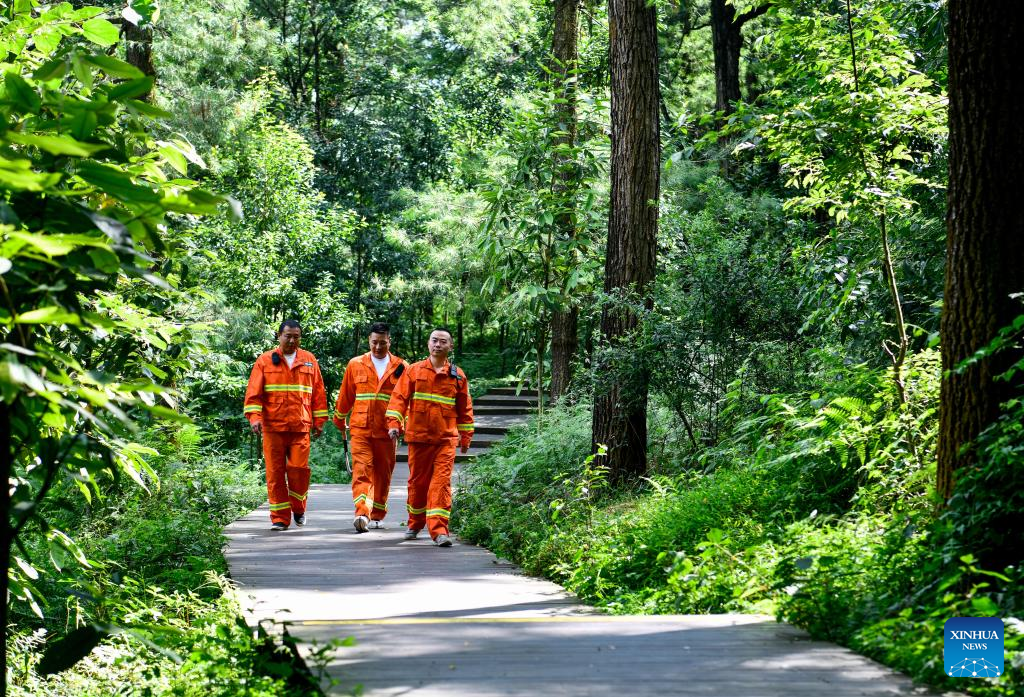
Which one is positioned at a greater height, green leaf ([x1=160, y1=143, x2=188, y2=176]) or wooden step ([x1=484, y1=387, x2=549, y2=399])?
green leaf ([x1=160, y1=143, x2=188, y2=176])

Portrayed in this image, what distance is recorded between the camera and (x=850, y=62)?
834 centimetres

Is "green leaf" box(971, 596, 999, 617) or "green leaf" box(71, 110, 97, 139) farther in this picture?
"green leaf" box(971, 596, 999, 617)

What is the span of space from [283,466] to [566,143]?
722cm

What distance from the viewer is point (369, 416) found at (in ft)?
37.8

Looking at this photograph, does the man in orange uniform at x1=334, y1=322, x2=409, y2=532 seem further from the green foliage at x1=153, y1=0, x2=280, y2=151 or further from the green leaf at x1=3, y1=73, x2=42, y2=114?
the green foliage at x1=153, y1=0, x2=280, y2=151

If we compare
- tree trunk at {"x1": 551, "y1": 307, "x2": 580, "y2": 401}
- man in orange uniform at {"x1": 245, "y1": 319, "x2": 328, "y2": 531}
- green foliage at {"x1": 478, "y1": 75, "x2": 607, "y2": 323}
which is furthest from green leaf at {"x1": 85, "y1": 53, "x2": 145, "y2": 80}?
tree trunk at {"x1": 551, "y1": 307, "x2": 580, "y2": 401}

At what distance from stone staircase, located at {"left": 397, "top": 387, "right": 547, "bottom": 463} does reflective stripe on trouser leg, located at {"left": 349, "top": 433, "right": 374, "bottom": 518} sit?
1017cm

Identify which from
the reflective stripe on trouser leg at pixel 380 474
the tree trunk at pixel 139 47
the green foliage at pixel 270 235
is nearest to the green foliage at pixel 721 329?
the reflective stripe on trouser leg at pixel 380 474

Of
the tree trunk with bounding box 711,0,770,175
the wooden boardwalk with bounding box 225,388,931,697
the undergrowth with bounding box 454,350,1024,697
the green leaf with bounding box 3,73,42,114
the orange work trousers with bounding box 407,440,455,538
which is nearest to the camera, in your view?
the green leaf with bounding box 3,73,42,114

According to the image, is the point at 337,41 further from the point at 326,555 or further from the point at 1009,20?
the point at 1009,20

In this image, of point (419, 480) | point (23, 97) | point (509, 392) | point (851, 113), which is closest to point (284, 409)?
point (419, 480)

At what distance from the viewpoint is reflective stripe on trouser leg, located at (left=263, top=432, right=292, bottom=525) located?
1146 centimetres

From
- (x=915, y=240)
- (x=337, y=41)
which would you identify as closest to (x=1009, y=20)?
(x=915, y=240)

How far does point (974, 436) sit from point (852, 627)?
140cm
